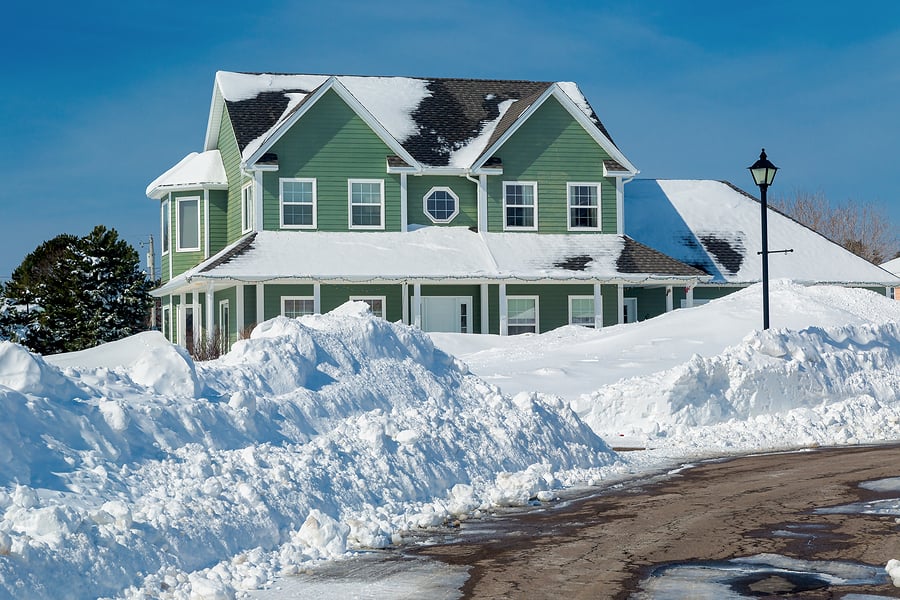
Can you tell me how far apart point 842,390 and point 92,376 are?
1430 cm

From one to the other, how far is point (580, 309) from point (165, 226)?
12994 millimetres

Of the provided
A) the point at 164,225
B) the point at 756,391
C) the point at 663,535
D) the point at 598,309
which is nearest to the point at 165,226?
the point at 164,225

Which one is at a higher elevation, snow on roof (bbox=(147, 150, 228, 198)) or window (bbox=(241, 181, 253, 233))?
snow on roof (bbox=(147, 150, 228, 198))

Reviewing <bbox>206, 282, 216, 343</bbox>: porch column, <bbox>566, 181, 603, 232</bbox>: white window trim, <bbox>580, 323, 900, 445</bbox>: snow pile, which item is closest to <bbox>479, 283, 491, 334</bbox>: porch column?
<bbox>566, 181, 603, 232</bbox>: white window trim

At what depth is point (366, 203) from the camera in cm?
3186

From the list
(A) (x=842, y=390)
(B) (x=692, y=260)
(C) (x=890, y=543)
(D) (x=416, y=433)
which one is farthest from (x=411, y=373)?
(B) (x=692, y=260)

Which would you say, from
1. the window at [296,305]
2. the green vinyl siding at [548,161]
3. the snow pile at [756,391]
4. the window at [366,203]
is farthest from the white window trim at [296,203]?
the snow pile at [756,391]

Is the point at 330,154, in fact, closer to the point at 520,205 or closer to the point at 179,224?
the point at 520,205

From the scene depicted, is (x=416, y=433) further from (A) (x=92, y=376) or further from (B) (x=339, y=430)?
(A) (x=92, y=376)

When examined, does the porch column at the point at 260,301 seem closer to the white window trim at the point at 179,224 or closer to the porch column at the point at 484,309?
the porch column at the point at 484,309

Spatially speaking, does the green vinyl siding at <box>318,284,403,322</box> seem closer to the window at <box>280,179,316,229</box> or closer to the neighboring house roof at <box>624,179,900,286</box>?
the window at <box>280,179,316,229</box>

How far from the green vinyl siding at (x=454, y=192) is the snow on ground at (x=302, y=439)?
1291 cm

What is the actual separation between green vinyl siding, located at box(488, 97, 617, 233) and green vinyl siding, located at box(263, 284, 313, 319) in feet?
19.0

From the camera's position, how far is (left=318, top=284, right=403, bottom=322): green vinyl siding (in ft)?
101
